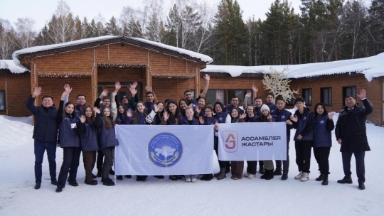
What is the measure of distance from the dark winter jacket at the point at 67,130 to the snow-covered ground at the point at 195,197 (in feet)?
2.76

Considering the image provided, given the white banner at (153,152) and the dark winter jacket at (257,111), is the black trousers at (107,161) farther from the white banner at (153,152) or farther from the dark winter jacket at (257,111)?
the dark winter jacket at (257,111)

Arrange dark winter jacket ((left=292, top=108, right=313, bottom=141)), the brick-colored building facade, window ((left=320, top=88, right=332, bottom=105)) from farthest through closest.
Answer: window ((left=320, top=88, right=332, bottom=105))
the brick-colored building facade
dark winter jacket ((left=292, top=108, right=313, bottom=141))

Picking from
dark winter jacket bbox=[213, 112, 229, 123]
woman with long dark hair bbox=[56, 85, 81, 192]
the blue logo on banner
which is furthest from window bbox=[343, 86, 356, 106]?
woman with long dark hair bbox=[56, 85, 81, 192]

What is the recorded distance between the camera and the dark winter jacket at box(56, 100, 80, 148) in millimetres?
6043

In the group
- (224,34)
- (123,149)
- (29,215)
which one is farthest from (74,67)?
(224,34)

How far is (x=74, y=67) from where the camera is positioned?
15.3 meters

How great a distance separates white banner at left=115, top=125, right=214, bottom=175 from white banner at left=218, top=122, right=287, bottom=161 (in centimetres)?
75

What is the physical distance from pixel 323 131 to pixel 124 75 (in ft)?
46.0

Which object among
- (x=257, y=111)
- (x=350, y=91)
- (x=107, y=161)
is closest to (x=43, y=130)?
(x=107, y=161)

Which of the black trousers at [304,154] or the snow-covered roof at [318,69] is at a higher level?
the snow-covered roof at [318,69]

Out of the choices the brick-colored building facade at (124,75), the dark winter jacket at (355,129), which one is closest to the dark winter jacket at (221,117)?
the dark winter jacket at (355,129)

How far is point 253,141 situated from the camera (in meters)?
6.93

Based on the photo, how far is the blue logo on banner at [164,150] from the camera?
658 centimetres

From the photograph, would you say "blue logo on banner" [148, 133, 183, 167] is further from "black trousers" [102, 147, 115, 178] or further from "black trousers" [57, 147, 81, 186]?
"black trousers" [57, 147, 81, 186]
